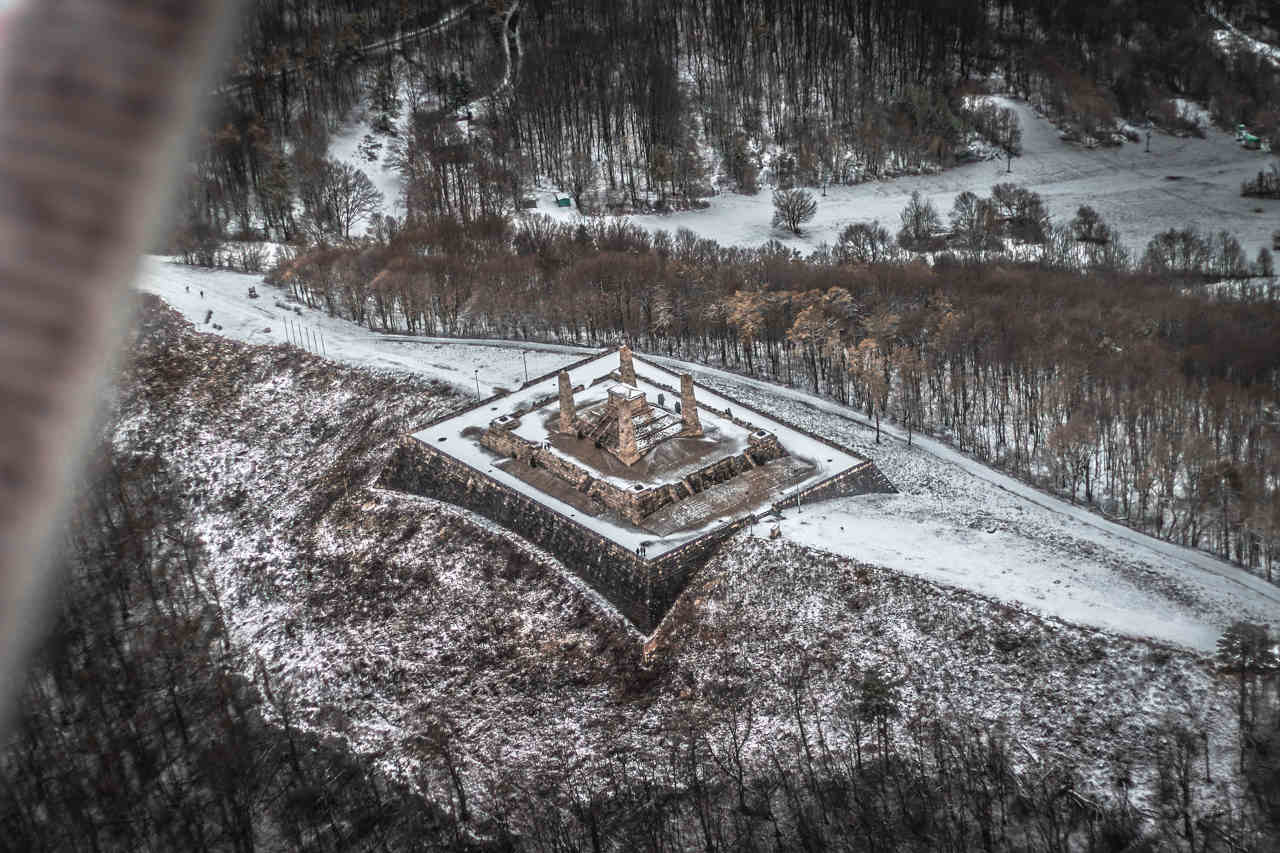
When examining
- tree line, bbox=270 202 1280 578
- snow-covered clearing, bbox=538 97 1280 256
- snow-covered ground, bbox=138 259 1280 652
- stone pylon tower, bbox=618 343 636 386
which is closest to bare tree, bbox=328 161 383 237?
tree line, bbox=270 202 1280 578

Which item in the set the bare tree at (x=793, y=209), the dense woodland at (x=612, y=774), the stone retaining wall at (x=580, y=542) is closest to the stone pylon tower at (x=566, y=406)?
the stone retaining wall at (x=580, y=542)

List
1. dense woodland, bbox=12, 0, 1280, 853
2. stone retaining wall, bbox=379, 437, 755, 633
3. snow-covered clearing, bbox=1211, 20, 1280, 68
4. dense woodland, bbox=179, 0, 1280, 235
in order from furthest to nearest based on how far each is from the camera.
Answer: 1. snow-covered clearing, bbox=1211, 20, 1280, 68
2. dense woodland, bbox=179, 0, 1280, 235
3. stone retaining wall, bbox=379, 437, 755, 633
4. dense woodland, bbox=12, 0, 1280, 853

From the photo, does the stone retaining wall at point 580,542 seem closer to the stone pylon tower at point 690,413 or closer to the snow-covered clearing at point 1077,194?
the stone pylon tower at point 690,413

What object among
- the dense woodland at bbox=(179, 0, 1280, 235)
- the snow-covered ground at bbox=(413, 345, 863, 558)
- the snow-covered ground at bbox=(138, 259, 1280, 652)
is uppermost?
the dense woodland at bbox=(179, 0, 1280, 235)

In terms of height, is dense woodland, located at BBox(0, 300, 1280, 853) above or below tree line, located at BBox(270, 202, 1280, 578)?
below

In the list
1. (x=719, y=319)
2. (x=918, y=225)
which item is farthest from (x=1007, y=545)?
(x=918, y=225)

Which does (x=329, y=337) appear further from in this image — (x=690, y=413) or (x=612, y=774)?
(x=612, y=774)

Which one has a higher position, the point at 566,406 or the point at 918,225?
the point at 918,225

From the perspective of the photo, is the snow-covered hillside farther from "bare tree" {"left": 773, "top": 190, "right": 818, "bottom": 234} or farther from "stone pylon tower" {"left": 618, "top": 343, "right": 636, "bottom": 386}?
"bare tree" {"left": 773, "top": 190, "right": 818, "bottom": 234}

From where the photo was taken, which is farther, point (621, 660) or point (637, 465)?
point (637, 465)
